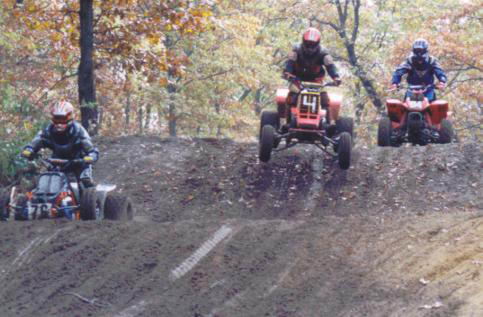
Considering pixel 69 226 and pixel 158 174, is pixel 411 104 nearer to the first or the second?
pixel 158 174

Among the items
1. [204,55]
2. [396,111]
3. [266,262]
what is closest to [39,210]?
[266,262]

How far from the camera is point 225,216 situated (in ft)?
40.7

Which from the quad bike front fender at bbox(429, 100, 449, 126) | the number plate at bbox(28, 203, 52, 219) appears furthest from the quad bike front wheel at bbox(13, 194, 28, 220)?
the quad bike front fender at bbox(429, 100, 449, 126)

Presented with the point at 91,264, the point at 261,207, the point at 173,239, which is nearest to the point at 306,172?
the point at 261,207

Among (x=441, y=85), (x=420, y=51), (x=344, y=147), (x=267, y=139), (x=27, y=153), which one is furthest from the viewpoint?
(x=420, y=51)

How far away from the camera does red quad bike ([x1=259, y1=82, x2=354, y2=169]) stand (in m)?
12.4

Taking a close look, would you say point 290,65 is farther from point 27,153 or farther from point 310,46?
point 27,153

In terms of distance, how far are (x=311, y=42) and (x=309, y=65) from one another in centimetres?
50

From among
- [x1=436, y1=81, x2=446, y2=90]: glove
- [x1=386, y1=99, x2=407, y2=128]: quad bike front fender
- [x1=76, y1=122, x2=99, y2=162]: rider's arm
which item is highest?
[x1=436, y1=81, x2=446, y2=90]: glove

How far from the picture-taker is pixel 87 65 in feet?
53.4

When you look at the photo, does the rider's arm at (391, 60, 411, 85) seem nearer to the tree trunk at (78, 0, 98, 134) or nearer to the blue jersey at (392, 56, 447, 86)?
the blue jersey at (392, 56, 447, 86)

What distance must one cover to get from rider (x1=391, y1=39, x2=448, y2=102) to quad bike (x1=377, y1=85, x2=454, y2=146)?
0.63ft

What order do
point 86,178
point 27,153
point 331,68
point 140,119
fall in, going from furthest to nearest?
1. point 140,119
2. point 331,68
3. point 86,178
4. point 27,153

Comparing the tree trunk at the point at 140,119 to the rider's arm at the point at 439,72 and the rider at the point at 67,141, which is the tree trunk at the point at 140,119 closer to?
the rider's arm at the point at 439,72
